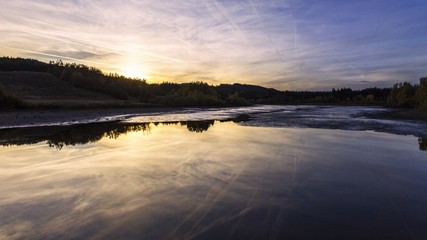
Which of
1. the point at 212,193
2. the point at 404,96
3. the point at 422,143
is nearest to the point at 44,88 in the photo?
the point at 422,143

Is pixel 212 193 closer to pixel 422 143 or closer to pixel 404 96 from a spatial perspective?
pixel 422 143

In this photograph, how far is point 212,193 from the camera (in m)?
7.15

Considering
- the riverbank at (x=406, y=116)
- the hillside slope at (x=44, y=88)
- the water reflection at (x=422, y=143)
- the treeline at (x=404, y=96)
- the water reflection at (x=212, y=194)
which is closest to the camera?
the water reflection at (x=212, y=194)

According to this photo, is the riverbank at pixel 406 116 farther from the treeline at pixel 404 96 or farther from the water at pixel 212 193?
the treeline at pixel 404 96

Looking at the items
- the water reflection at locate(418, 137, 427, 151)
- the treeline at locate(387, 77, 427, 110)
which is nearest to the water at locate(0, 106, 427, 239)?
the water reflection at locate(418, 137, 427, 151)

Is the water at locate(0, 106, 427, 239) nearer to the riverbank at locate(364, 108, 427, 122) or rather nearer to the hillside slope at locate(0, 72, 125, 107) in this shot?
the riverbank at locate(364, 108, 427, 122)

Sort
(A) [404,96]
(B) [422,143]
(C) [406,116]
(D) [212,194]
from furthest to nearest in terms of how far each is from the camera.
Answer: (A) [404,96] → (C) [406,116] → (B) [422,143] → (D) [212,194]

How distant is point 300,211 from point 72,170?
6.74m

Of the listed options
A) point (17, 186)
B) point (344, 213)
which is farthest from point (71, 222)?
point (344, 213)

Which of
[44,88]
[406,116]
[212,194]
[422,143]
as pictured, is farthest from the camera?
[44,88]

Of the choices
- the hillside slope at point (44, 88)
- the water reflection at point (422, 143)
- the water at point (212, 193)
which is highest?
the hillside slope at point (44, 88)

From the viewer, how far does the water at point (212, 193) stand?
517 cm

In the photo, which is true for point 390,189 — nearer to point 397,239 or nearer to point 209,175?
point 397,239

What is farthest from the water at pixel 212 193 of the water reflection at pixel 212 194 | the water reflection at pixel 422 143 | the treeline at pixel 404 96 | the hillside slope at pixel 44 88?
the treeline at pixel 404 96
